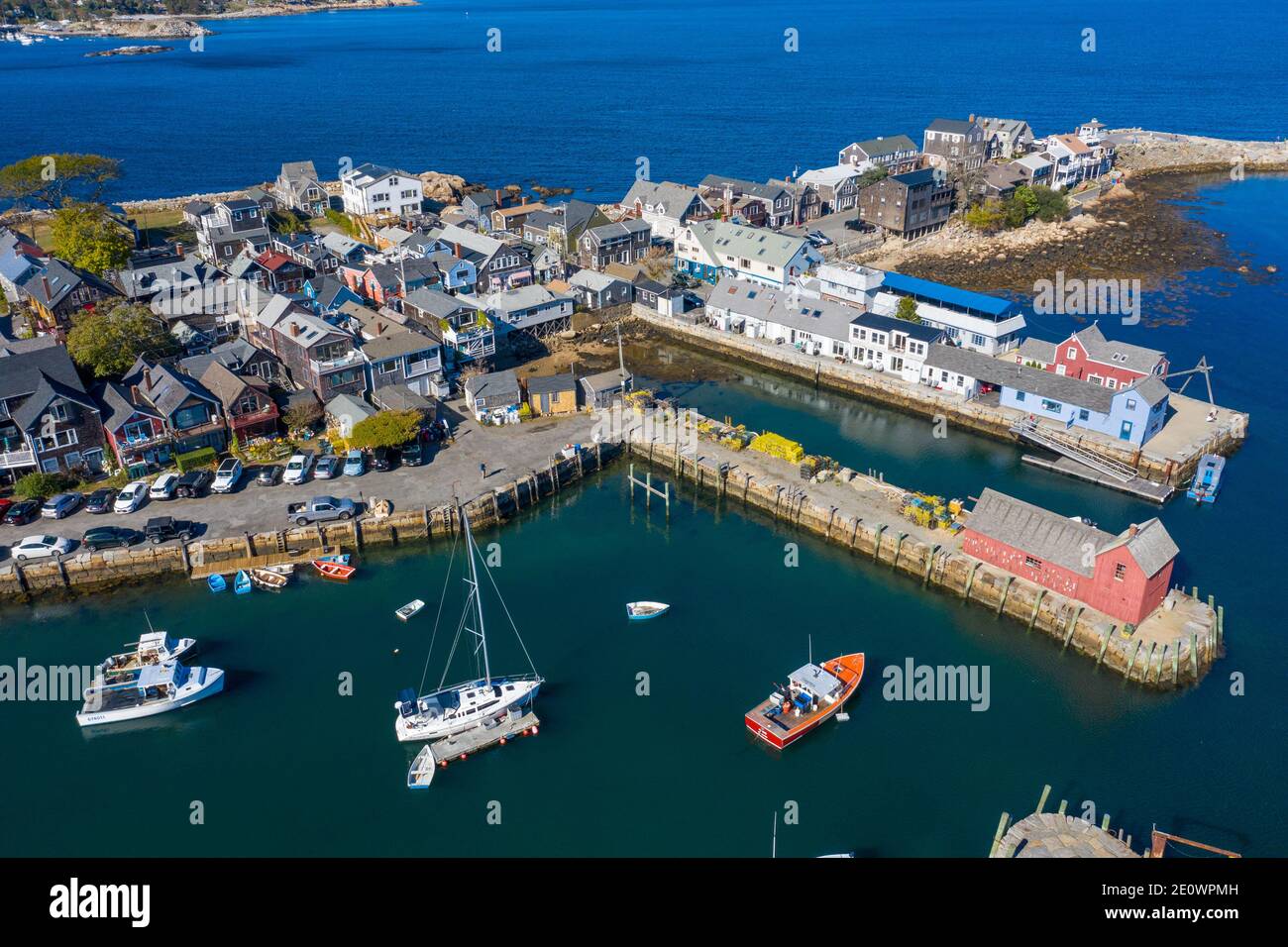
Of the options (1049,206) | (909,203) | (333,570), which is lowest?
(333,570)

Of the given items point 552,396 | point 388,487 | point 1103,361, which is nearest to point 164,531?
point 388,487

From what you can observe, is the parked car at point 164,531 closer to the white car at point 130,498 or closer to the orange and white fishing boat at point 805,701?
the white car at point 130,498

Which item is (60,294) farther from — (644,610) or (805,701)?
(805,701)

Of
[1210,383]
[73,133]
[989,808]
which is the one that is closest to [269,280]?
[989,808]

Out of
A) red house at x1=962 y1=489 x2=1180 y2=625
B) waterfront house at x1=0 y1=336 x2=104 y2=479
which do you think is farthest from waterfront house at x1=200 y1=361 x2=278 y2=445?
red house at x1=962 y1=489 x2=1180 y2=625

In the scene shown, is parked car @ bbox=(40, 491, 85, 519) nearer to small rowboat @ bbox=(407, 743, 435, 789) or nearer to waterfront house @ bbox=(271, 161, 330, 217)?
small rowboat @ bbox=(407, 743, 435, 789)

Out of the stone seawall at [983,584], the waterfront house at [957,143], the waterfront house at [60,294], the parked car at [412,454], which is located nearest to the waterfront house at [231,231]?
the waterfront house at [60,294]

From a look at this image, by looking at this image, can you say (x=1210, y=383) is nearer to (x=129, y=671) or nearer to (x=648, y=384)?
(x=648, y=384)
